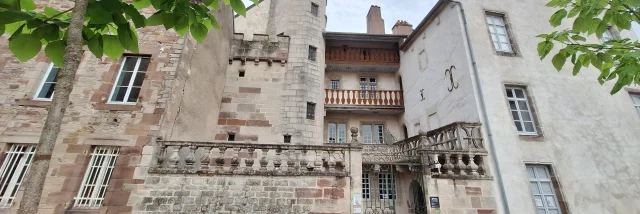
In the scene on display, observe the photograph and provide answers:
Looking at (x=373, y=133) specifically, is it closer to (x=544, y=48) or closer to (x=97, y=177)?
(x=544, y=48)

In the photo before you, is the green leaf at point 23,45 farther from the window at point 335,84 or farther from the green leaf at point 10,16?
the window at point 335,84

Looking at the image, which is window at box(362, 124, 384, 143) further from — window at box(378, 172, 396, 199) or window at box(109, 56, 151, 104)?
window at box(109, 56, 151, 104)

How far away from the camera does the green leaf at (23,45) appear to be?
185 centimetres

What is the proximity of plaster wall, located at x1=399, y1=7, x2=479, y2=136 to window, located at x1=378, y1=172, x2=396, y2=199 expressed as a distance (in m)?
→ 2.43

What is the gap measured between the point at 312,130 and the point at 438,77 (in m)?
5.03

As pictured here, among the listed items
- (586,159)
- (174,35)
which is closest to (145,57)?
(174,35)

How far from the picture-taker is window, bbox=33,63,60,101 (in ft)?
20.5

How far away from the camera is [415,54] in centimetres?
1141

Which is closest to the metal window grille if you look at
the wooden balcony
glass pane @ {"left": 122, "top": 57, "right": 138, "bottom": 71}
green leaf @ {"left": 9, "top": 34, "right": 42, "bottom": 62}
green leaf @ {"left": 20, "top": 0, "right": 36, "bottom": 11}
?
the wooden balcony

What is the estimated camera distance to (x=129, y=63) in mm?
6848

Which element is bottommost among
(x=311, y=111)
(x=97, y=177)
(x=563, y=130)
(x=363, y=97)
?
(x=97, y=177)

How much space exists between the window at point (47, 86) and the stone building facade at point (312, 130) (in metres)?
0.03

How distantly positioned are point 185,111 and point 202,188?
2359 millimetres

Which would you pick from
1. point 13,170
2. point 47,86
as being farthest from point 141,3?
point 47,86
